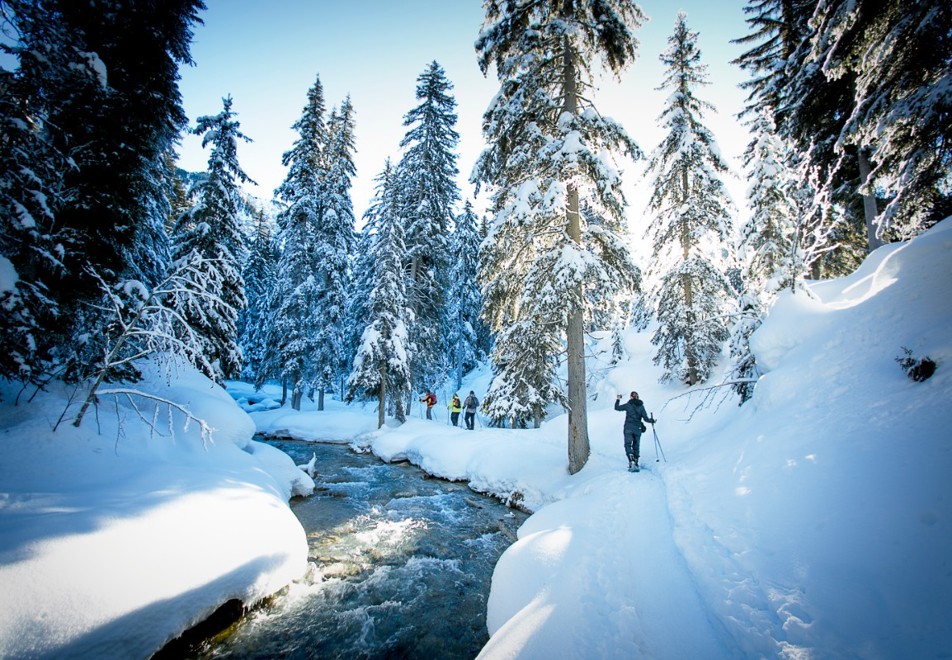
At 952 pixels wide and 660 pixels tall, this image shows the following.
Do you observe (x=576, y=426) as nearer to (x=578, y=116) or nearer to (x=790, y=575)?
(x=790, y=575)

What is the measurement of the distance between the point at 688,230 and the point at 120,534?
62.5 feet

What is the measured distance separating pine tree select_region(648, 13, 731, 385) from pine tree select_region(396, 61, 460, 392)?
1171 centimetres

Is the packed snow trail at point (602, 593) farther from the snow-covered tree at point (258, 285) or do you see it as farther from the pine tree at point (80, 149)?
the snow-covered tree at point (258, 285)

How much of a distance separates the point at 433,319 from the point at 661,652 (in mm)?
21293

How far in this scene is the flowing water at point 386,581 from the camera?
4.77 meters

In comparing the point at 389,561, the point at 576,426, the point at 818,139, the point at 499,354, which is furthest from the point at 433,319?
the point at 818,139

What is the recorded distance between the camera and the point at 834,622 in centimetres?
302

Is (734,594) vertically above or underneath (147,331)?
underneath

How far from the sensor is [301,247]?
24.3m

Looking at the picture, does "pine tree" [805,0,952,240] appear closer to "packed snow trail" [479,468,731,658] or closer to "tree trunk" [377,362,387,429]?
"packed snow trail" [479,468,731,658]

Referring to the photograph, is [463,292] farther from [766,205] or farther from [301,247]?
[766,205]

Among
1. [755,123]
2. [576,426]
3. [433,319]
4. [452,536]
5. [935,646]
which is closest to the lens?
[935,646]

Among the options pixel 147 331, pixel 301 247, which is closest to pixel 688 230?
pixel 147 331

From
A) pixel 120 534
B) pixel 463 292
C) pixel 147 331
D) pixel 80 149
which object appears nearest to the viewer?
pixel 120 534
